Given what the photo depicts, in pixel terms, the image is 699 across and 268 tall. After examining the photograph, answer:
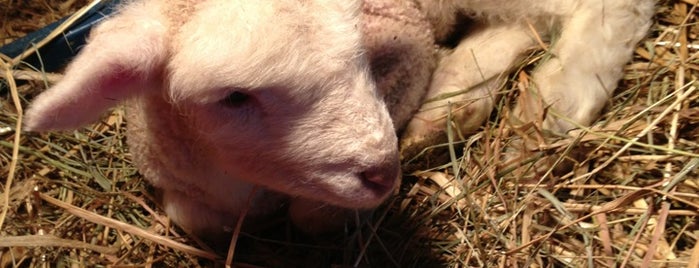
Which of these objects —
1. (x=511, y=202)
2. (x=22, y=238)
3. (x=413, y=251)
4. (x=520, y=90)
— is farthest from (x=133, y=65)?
(x=520, y=90)

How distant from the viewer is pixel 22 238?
2.68 meters

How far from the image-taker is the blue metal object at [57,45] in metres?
3.36

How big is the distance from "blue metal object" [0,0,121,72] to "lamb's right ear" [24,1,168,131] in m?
1.40

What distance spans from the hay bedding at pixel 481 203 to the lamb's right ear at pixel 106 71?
82cm

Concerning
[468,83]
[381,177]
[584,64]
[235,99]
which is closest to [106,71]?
[235,99]

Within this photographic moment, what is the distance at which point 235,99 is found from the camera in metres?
2.05

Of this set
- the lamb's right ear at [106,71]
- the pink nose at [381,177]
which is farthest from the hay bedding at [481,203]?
the lamb's right ear at [106,71]

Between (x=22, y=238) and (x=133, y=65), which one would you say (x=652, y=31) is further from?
(x=22, y=238)

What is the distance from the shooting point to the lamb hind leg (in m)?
3.08

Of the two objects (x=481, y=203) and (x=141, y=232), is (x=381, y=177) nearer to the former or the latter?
(x=481, y=203)

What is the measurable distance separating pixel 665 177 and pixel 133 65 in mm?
2024

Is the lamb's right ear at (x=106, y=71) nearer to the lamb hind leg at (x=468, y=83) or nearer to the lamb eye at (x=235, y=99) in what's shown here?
the lamb eye at (x=235, y=99)

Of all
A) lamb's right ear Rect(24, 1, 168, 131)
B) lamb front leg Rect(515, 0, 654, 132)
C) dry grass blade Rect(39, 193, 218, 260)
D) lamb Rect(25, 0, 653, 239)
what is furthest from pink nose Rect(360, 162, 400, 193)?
lamb front leg Rect(515, 0, 654, 132)

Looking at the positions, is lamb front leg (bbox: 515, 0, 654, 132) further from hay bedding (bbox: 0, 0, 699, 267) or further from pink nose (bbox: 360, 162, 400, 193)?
pink nose (bbox: 360, 162, 400, 193)
